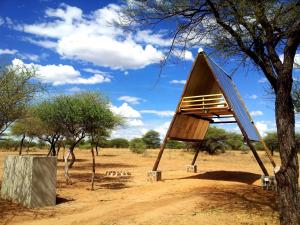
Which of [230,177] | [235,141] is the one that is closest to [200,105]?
[230,177]

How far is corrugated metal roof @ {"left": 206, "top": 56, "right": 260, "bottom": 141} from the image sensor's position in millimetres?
16766

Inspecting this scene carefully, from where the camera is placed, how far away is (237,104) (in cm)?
1888

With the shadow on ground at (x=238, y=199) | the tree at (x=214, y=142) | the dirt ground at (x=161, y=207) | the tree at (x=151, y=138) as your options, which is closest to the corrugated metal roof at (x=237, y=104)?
the shadow on ground at (x=238, y=199)

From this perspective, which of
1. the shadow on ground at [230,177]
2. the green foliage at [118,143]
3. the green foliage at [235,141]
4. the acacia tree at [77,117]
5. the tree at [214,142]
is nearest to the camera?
the shadow on ground at [230,177]

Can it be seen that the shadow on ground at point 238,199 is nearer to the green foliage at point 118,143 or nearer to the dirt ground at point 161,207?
the dirt ground at point 161,207

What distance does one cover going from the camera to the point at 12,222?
34.1 feet

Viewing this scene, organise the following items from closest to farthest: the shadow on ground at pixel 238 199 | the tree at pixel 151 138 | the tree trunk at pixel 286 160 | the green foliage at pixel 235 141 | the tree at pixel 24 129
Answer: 1. the tree trunk at pixel 286 160
2. the shadow on ground at pixel 238 199
3. the tree at pixel 24 129
4. the green foliage at pixel 235 141
5. the tree at pixel 151 138

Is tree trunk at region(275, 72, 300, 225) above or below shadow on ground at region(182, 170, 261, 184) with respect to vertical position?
above

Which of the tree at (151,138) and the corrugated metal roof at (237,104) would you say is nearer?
the corrugated metal roof at (237,104)

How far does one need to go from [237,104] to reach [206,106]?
5.89 ft

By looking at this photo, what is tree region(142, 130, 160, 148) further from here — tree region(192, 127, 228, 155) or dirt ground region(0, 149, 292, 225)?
dirt ground region(0, 149, 292, 225)

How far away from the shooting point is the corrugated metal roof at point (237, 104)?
16766mm

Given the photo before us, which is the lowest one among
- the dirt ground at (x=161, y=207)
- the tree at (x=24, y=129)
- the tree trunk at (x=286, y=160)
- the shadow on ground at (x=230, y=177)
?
the dirt ground at (x=161, y=207)

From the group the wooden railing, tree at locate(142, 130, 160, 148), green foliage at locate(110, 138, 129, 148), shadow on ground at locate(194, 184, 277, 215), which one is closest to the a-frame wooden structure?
the wooden railing
